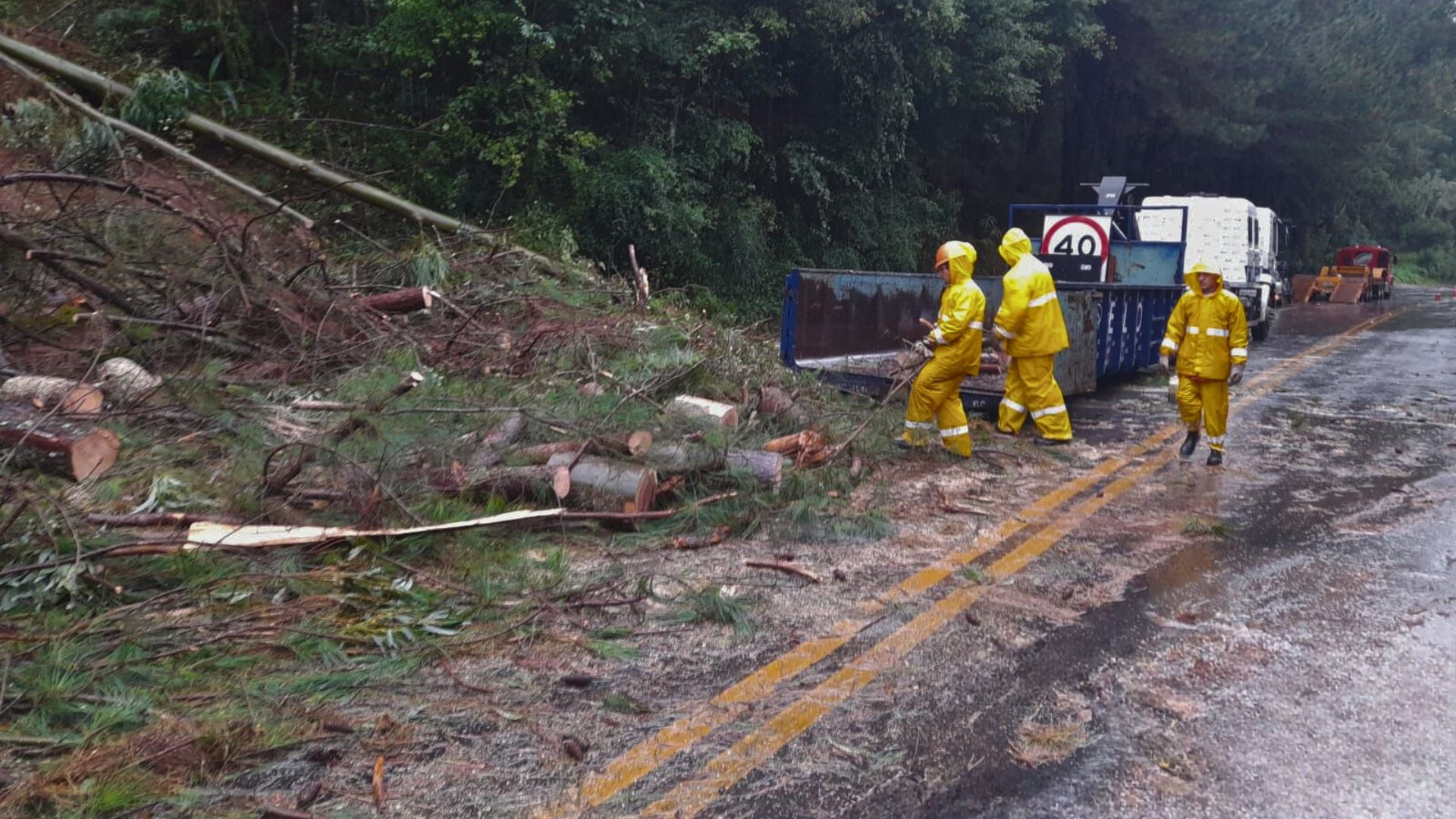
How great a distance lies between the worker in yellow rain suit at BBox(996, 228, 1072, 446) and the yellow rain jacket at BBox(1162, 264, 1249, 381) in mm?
952

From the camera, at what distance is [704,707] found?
13.4ft

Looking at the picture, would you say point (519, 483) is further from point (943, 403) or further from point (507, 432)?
point (943, 403)

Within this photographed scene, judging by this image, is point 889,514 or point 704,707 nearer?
point 704,707

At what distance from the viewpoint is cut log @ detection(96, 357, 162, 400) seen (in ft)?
22.9

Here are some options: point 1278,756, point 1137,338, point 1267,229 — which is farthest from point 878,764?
point 1267,229

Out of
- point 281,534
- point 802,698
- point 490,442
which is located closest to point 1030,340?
point 490,442

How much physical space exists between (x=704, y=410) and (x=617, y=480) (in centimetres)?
140

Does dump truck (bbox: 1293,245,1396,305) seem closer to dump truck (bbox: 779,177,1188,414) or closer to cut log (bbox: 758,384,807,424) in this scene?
dump truck (bbox: 779,177,1188,414)

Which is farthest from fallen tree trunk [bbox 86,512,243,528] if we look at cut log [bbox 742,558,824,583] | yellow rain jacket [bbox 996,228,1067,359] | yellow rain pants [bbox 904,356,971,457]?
yellow rain jacket [bbox 996,228,1067,359]

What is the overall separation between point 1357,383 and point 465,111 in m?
10.6

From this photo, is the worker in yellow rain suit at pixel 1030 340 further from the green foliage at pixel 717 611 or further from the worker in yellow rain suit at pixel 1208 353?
the green foliage at pixel 717 611

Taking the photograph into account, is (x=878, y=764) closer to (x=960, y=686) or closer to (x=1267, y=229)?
(x=960, y=686)

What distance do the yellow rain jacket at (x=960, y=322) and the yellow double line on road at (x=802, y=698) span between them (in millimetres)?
1622

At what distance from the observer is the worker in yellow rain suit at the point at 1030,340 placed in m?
8.53
